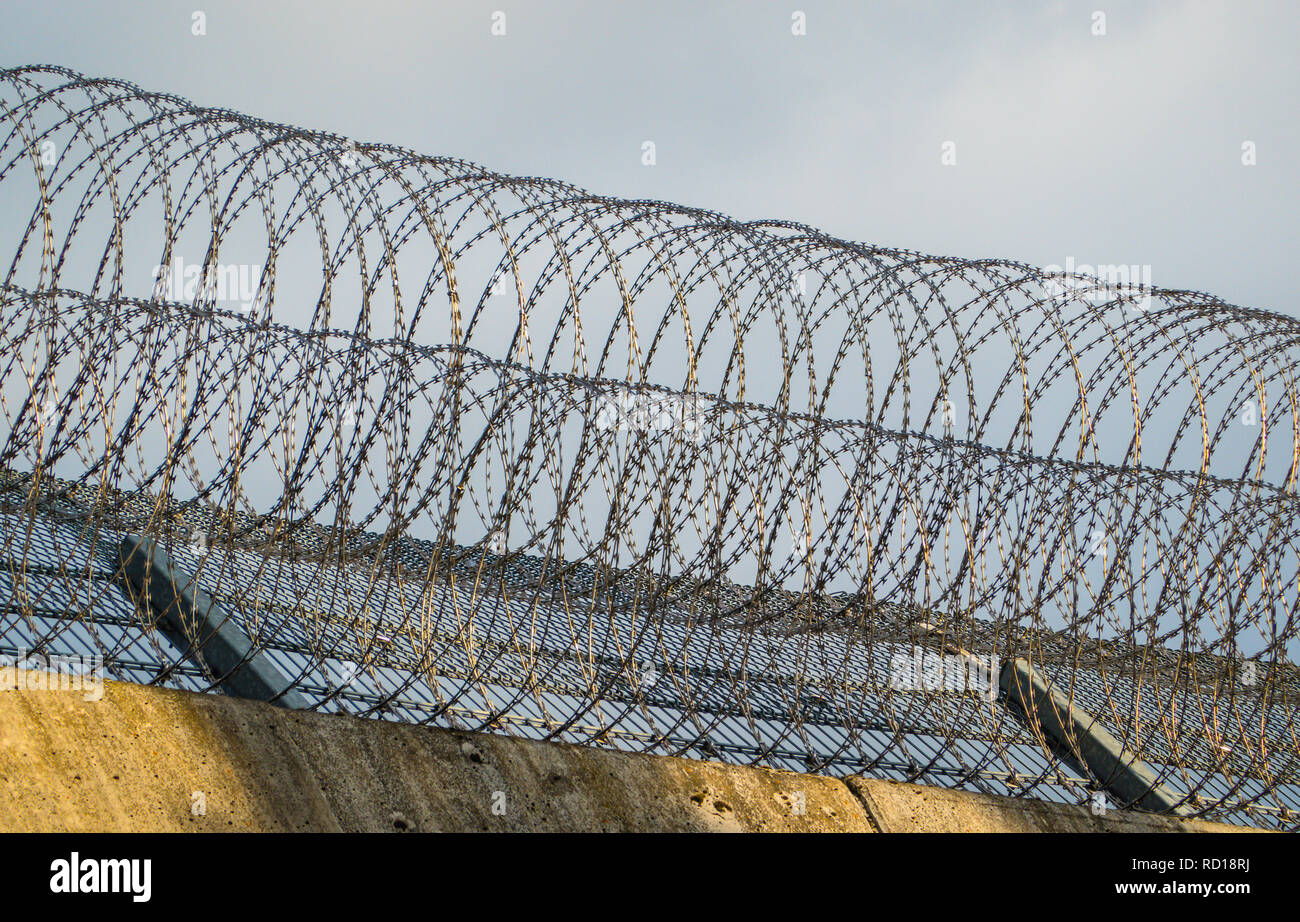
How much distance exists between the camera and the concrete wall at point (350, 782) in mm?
7578

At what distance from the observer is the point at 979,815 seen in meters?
12.0

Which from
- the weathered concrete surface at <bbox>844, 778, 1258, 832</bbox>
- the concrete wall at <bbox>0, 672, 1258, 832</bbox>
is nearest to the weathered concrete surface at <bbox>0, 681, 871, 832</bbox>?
the concrete wall at <bbox>0, 672, 1258, 832</bbox>

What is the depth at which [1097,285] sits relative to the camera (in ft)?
42.9

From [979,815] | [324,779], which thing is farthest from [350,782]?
[979,815]

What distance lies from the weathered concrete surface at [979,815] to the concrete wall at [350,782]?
17mm

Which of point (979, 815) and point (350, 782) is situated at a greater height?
point (350, 782)

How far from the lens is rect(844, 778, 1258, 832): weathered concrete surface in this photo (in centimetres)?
1142

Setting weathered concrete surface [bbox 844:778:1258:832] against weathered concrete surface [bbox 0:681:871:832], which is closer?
weathered concrete surface [bbox 0:681:871:832]

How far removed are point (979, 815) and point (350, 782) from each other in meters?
5.55

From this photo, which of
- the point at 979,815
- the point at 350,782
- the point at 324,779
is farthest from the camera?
the point at 979,815

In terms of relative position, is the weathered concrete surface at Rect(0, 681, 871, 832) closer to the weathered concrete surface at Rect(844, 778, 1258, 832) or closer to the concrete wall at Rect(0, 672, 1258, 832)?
the concrete wall at Rect(0, 672, 1258, 832)

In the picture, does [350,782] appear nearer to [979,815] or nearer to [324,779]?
[324,779]

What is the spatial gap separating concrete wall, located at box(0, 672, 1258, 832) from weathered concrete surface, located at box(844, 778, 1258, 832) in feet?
0.06

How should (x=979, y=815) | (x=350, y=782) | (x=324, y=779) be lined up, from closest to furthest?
(x=324, y=779) → (x=350, y=782) → (x=979, y=815)
